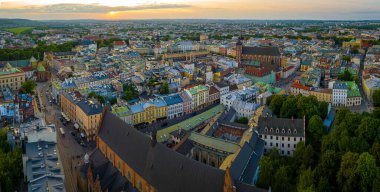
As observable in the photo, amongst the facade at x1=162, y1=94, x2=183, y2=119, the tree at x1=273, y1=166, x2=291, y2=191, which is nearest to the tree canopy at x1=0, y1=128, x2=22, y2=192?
the tree at x1=273, y1=166, x2=291, y2=191

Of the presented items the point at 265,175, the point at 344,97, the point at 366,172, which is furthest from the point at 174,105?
the point at 366,172

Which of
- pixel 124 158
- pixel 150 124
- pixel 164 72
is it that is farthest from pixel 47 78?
pixel 124 158

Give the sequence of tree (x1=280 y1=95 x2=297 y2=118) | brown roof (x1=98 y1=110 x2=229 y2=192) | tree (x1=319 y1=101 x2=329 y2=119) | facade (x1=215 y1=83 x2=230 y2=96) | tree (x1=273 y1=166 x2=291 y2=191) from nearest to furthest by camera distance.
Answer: brown roof (x1=98 y1=110 x2=229 y2=192)
tree (x1=273 y1=166 x2=291 y2=191)
tree (x1=280 y1=95 x2=297 y2=118)
tree (x1=319 y1=101 x2=329 y2=119)
facade (x1=215 y1=83 x2=230 y2=96)

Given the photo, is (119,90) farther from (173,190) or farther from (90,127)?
(173,190)

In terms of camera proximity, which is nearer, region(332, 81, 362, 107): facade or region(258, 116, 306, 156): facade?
region(258, 116, 306, 156): facade

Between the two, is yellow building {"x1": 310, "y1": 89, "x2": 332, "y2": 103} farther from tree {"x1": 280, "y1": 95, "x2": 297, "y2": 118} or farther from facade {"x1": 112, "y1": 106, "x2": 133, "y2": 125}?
facade {"x1": 112, "y1": 106, "x2": 133, "y2": 125}

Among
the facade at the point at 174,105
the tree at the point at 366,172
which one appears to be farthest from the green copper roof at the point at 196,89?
the tree at the point at 366,172
